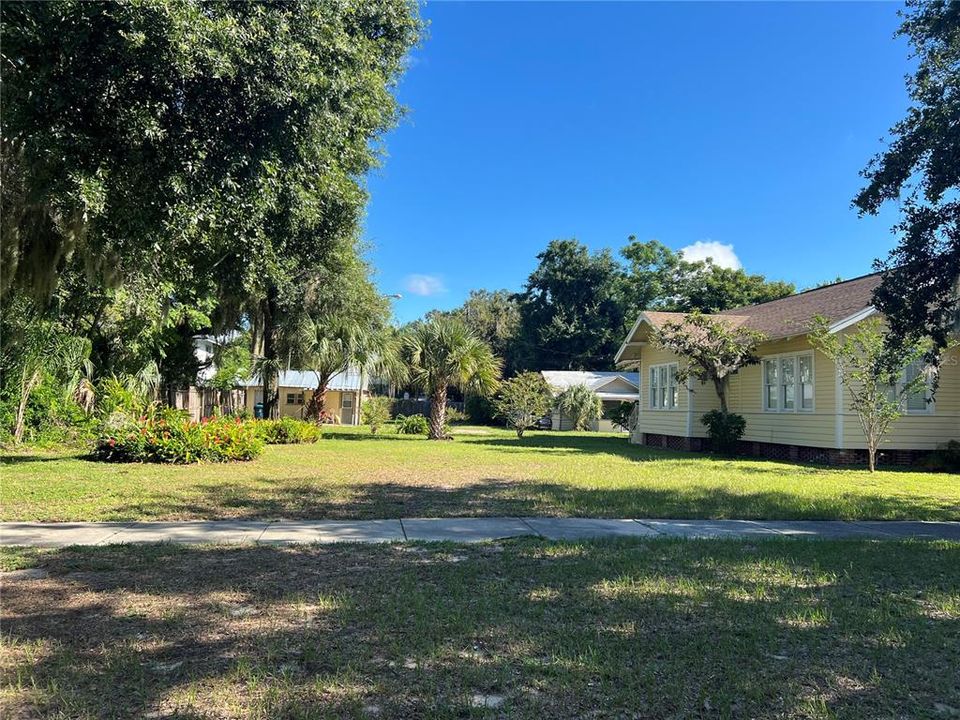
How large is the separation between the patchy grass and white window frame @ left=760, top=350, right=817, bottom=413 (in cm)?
1212

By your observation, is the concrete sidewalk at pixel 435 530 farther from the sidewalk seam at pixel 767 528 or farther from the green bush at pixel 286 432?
the green bush at pixel 286 432

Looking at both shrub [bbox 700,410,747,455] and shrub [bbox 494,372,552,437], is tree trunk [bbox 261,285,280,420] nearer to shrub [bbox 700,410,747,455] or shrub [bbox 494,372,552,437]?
shrub [bbox 494,372,552,437]

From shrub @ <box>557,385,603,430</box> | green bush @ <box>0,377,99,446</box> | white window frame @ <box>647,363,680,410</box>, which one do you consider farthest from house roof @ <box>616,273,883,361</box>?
green bush @ <box>0,377,99,446</box>

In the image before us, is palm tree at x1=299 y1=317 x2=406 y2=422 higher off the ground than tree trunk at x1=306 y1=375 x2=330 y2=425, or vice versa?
palm tree at x1=299 y1=317 x2=406 y2=422

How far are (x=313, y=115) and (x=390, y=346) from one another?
18229 millimetres

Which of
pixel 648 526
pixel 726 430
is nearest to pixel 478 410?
pixel 726 430

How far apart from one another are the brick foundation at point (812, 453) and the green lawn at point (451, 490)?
1607mm

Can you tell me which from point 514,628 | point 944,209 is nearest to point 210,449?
point 514,628

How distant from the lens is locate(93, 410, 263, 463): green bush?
→ 533 inches

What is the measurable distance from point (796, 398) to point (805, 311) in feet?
9.33

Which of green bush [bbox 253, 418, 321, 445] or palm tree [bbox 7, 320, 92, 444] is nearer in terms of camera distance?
palm tree [bbox 7, 320, 92, 444]

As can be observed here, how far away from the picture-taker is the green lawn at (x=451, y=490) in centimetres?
885

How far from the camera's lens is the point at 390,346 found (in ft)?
81.6

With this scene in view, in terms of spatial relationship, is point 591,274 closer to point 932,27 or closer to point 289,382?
point 289,382
